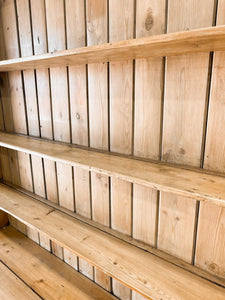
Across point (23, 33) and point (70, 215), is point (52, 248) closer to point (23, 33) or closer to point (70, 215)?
point (70, 215)

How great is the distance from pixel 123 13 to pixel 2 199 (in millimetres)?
1418

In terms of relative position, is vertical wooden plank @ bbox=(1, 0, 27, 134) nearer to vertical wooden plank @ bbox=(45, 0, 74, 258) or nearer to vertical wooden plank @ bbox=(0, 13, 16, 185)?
vertical wooden plank @ bbox=(0, 13, 16, 185)

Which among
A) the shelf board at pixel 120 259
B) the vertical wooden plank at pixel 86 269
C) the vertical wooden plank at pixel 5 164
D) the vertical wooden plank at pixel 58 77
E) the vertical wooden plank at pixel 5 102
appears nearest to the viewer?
the shelf board at pixel 120 259

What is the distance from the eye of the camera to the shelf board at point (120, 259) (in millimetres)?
876

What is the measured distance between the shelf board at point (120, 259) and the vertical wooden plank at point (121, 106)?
127mm

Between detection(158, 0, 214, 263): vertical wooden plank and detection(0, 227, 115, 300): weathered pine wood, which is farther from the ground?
detection(158, 0, 214, 263): vertical wooden plank

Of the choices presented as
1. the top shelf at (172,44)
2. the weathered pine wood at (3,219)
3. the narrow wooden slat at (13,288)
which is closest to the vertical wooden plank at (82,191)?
the narrow wooden slat at (13,288)

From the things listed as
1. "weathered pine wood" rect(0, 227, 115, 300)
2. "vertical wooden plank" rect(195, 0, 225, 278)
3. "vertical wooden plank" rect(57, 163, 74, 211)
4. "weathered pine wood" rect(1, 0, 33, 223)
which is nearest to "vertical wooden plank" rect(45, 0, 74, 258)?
"vertical wooden plank" rect(57, 163, 74, 211)

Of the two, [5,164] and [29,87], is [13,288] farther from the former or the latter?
[29,87]

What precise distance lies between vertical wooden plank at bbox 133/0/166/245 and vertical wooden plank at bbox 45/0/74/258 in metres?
0.47

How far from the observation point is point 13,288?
136 centimetres

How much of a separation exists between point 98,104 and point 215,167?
0.63 meters

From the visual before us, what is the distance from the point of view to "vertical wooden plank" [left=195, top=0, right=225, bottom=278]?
0.79 meters

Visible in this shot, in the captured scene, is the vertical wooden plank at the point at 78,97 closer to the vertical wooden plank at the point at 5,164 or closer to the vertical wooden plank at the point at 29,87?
the vertical wooden plank at the point at 29,87
